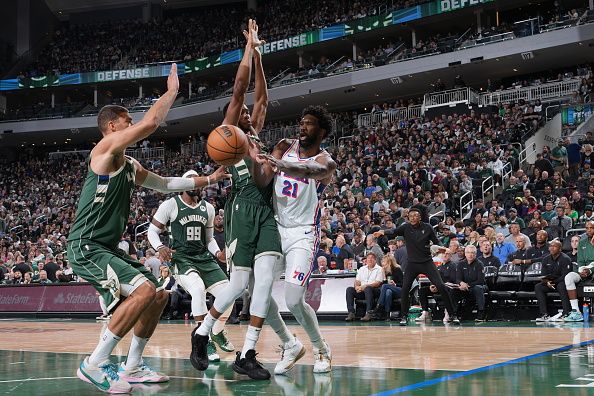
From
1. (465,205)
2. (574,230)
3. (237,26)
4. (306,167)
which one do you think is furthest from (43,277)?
(237,26)

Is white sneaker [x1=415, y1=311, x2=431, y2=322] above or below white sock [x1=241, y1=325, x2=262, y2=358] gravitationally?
below

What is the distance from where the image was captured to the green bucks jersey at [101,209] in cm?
567

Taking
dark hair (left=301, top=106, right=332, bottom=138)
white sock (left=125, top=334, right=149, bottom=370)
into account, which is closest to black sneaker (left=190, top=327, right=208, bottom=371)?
white sock (left=125, top=334, right=149, bottom=370)

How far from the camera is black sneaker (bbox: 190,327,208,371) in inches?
252

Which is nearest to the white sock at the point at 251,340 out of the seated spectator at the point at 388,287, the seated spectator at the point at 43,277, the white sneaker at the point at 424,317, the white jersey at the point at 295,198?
the white jersey at the point at 295,198

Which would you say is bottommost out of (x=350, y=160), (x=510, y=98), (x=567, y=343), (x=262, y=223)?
(x=567, y=343)

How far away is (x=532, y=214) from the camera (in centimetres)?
1745

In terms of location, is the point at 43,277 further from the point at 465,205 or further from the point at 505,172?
the point at 505,172

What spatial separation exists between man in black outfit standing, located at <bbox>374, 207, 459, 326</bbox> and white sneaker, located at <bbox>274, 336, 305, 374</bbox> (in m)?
6.81

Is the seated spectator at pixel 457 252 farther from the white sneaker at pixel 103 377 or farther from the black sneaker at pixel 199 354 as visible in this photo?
the white sneaker at pixel 103 377

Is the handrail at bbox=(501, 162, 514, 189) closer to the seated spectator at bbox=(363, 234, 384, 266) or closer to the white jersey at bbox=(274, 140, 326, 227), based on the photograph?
the seated spectator at bbox=(363, 234, 384, 266)

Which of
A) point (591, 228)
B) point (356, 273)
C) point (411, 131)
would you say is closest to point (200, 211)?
point (356, 273)

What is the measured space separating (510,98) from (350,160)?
956cm

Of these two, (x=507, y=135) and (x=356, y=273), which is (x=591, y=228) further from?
(x=507, y=135)
